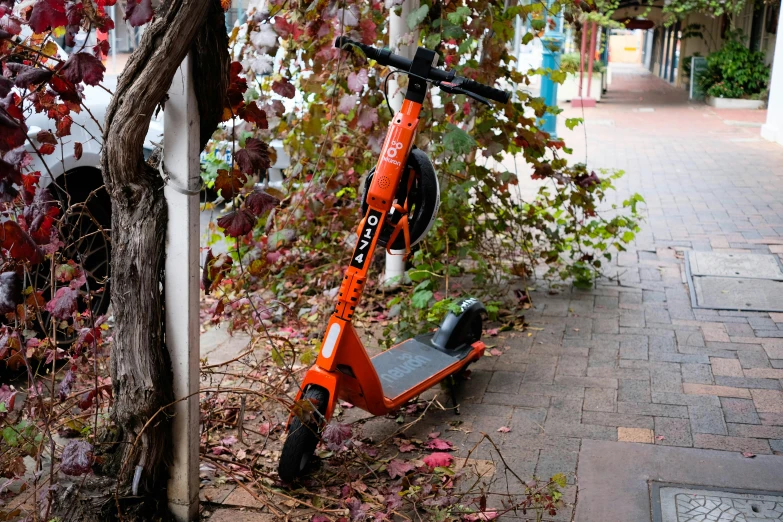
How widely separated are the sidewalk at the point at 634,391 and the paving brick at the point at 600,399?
12 mm

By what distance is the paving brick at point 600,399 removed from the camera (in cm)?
410

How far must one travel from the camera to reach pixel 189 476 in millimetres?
3033

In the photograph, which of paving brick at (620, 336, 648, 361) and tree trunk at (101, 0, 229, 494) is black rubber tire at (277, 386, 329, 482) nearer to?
tree trunk at (101, 0, 229, 494)

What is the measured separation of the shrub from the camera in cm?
2167

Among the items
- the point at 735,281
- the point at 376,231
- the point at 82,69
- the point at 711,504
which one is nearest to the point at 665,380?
the point at 711,504

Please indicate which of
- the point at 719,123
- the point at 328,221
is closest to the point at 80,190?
the point at 328,221

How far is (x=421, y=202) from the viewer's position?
3.51 meters

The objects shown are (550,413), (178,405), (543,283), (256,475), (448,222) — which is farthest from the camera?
(543,283)

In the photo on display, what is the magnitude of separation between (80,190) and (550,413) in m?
2.91

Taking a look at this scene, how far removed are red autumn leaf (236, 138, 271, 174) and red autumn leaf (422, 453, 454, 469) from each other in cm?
136

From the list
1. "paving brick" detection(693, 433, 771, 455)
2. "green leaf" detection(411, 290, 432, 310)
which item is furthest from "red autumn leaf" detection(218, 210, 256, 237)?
"paving brick" detection(693, 433, 771, 455)

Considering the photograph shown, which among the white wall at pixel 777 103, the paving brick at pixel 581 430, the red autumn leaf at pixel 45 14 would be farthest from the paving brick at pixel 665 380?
the white wall at pixel 777 103

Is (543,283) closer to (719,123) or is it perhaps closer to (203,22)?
(203,22)

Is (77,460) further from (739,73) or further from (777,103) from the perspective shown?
(739,73)
